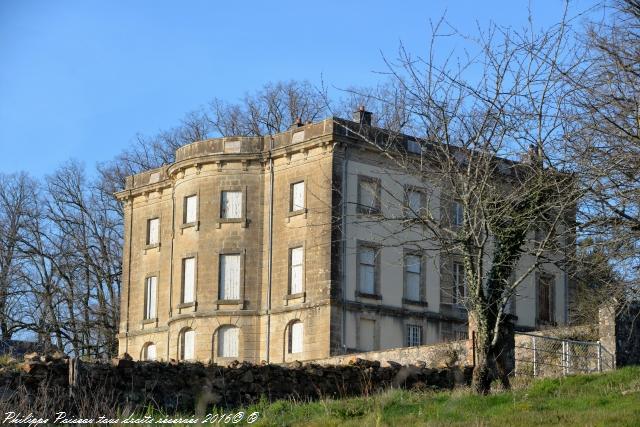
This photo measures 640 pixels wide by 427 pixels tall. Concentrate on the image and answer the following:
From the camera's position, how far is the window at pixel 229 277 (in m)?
52.2

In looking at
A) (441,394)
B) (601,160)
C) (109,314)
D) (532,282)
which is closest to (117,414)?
(441,394)

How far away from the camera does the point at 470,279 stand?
2527 centimetres

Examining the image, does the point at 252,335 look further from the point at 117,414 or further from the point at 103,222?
the point at 117,414

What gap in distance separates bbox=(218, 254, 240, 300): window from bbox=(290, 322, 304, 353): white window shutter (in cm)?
304

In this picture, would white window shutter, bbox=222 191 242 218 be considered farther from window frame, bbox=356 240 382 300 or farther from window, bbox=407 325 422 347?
window, bbox=407 325 422 347

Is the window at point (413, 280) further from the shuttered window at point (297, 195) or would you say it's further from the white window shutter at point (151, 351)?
the white window shutter at point (151, 351)

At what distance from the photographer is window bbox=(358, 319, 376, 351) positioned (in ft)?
160

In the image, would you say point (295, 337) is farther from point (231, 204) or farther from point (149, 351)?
point (149, 351)

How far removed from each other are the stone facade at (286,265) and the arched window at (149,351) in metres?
0.57

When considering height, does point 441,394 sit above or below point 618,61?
below

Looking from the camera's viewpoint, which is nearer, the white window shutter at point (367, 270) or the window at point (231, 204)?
the white window shutter at point (367, 270)

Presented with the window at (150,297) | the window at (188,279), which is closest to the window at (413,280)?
the window at (188,279)

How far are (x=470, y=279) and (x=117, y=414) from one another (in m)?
7.67

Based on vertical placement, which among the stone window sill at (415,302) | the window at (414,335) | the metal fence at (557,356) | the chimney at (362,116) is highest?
the chimney at (362,116)
